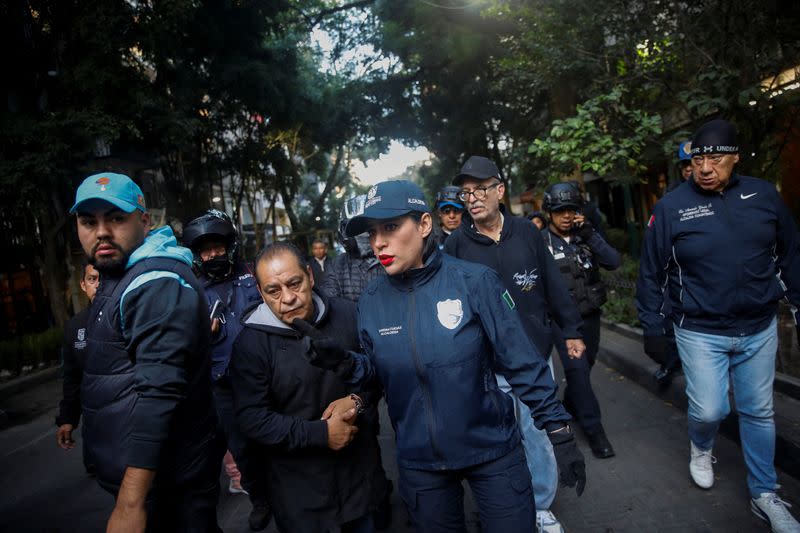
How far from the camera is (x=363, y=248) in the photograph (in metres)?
4.46

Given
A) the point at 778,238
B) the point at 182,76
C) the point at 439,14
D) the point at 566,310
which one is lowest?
the point at 566,310

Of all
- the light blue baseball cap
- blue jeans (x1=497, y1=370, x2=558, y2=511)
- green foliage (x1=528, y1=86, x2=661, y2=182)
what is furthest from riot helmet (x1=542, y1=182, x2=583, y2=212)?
the light blue baseball cap

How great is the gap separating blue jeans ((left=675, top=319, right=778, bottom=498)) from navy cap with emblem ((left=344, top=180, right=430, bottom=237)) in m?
2.03

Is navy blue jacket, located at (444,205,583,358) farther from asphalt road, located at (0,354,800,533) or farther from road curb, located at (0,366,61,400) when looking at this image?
road curb, located at (0,366,61,400)

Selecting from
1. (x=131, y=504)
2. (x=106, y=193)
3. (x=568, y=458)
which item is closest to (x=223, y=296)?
(x=106, y=193)

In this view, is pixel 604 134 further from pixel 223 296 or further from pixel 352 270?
pixel 223 296

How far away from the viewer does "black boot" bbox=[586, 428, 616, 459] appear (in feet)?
13.9

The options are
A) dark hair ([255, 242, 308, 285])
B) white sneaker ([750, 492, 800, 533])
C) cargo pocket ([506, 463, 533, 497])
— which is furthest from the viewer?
white sneaker ([750, 492, 800, 533])

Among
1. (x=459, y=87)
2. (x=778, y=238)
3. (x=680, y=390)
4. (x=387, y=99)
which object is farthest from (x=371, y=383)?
(x=387, y=99)

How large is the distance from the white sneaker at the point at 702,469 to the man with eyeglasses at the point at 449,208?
2.88 meters

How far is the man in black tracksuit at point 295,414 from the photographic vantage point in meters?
2.40

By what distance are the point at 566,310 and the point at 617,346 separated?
13.9ft

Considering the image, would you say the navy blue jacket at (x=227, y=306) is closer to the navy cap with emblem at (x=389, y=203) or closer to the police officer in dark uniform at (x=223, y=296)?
the police officer in dark uniform at (x=223, y=296)

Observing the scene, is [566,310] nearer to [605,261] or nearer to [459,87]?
[605,261]
